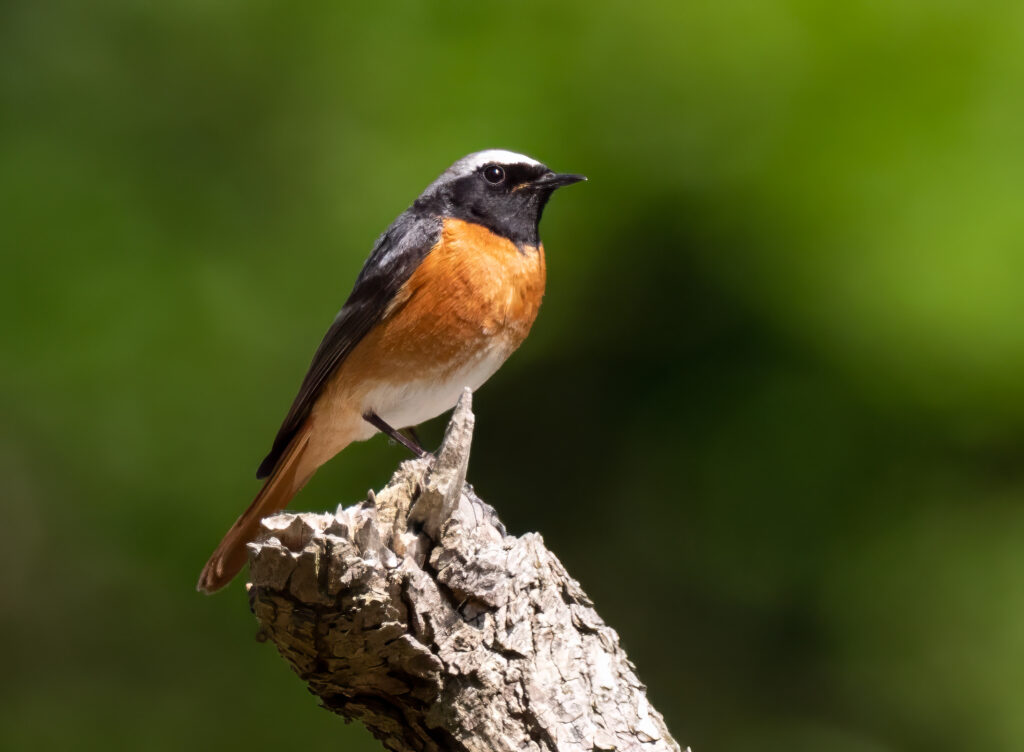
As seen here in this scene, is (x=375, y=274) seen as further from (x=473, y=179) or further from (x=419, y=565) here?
(x=419, y=565)

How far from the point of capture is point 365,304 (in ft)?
16.7

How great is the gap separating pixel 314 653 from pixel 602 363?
289 cm

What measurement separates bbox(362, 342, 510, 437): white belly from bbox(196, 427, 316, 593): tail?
0.38m

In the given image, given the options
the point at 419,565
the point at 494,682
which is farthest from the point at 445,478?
the point at 494,682

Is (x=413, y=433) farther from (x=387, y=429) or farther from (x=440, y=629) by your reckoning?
(x=440, y=629)

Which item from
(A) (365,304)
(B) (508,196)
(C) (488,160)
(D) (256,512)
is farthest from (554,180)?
(D) (256,512)

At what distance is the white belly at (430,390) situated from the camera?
4.97m

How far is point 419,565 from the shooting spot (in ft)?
10.8

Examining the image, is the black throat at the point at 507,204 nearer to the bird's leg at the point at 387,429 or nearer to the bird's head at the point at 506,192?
the bird's head at the point at 506,192

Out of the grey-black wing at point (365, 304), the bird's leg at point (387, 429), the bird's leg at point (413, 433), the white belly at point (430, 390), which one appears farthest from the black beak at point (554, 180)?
the bird's leg at point (413, 433)

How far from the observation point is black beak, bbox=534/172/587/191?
5180mm

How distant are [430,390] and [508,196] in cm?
94

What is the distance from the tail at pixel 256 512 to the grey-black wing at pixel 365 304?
0.05 metres

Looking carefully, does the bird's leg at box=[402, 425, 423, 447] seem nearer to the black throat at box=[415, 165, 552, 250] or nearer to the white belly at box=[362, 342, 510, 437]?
the white belly at box=[362, 342, 510, 437]
